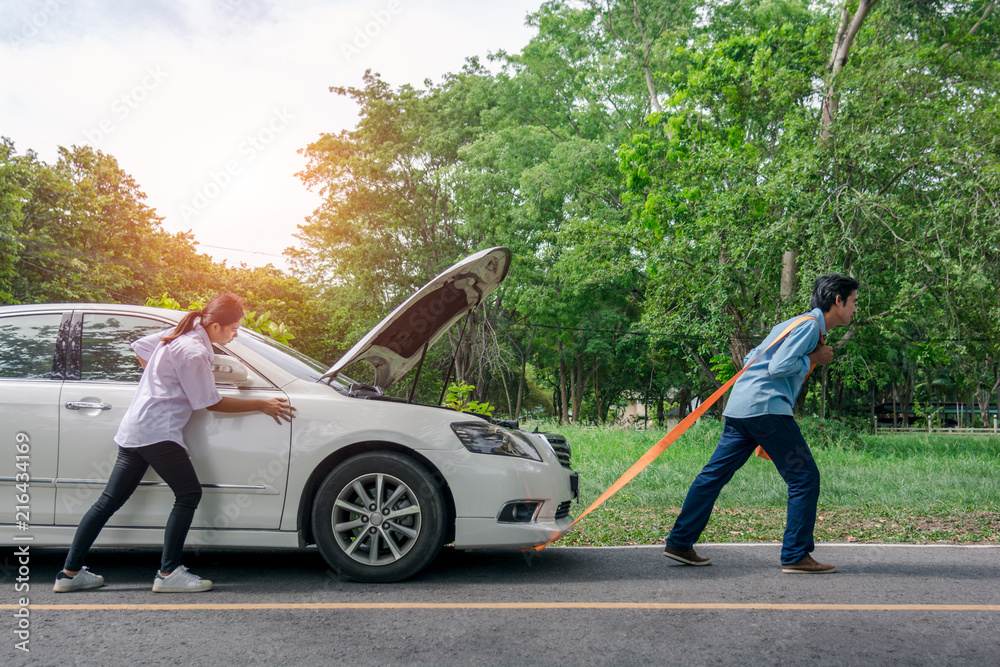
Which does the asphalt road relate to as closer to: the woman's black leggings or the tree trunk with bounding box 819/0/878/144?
the woman's black leggings

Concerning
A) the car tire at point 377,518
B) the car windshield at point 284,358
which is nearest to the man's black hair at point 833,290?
the car tire at point 377,518

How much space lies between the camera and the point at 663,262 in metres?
18.5

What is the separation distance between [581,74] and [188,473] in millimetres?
23997

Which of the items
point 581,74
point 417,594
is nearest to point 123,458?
point 417,594

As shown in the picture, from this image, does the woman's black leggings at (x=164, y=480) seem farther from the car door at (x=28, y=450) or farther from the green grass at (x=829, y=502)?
the green grass at (x=829, y=502)

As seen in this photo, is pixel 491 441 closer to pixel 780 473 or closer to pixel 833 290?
pixel 780 473

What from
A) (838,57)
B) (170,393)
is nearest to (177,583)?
(170,393)

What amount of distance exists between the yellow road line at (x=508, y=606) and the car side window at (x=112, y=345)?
4.57 ft

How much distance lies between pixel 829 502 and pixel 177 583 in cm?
639

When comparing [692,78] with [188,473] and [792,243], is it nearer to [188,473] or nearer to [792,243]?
[792,243]

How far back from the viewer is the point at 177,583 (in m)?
4.37

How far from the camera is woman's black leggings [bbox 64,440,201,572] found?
431 cm

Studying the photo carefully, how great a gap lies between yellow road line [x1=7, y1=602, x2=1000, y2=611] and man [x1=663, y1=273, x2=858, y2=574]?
0.79 metres

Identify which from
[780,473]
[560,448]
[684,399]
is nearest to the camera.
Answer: [780,473]
